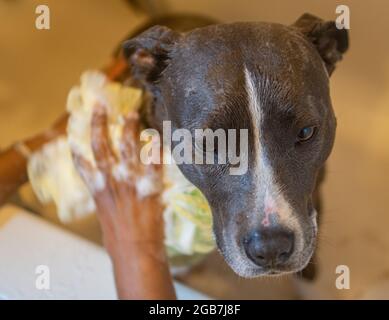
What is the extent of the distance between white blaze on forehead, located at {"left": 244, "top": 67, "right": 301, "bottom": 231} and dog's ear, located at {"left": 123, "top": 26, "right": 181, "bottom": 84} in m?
0.26

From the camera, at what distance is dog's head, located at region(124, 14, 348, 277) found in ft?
3.90

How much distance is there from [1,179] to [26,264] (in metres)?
0.35

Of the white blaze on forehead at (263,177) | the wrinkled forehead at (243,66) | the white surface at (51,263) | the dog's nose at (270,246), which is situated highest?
the wrinkled forehead at (243,66)

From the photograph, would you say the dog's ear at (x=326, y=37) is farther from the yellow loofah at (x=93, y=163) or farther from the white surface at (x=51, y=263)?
the white surface at (x=51, y=263)

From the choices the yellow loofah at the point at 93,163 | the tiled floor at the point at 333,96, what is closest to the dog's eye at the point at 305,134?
the yellow loofah at the point at 93,163

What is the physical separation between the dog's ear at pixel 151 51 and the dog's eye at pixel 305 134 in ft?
1.26

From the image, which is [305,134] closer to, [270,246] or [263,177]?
[263,177]

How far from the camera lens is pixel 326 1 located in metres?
1.70

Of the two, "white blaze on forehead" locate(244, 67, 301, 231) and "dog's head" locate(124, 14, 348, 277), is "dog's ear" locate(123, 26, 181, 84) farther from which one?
"white blaze on forehead" locate(244, 67, 301, 231)

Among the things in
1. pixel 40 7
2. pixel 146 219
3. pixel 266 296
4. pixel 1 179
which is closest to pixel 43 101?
pixel 40 7

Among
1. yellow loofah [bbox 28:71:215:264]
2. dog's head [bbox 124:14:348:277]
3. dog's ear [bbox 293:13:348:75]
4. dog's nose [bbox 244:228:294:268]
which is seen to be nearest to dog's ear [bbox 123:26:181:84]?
dog's head [bbox 124:14:348:277]

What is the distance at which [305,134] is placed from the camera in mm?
1245

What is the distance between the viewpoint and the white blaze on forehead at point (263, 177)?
1184mm

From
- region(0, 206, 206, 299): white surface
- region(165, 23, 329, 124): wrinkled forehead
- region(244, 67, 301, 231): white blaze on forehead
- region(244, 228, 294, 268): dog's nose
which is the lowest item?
region(0, 206, 206, 299): white surface
